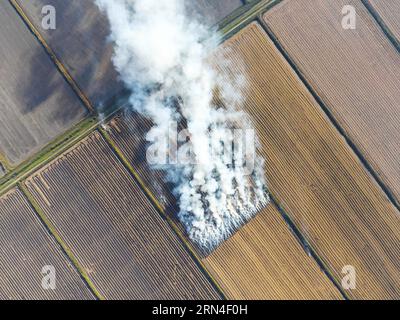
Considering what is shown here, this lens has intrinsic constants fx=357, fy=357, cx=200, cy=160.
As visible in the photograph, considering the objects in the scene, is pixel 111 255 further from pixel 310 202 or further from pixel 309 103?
pixel 309 103

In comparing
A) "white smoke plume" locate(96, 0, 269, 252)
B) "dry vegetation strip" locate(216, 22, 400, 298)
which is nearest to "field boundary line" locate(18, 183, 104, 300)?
"white smoke plume" locate(96, 0, 269, 252)

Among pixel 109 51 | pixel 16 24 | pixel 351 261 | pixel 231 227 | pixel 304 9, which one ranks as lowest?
pixel 351 261

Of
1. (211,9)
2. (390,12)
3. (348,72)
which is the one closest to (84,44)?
(211,9)

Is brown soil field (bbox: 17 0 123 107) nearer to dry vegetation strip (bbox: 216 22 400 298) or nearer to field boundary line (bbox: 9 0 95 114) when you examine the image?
field boundary line (bbox: 9 0 95 114)

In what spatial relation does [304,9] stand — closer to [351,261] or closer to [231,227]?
[231,227]
